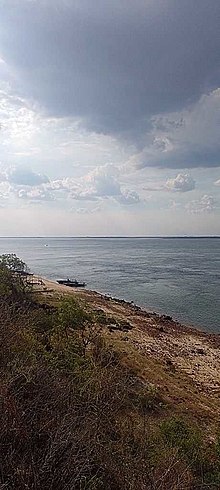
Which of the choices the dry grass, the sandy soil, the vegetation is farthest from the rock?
the dry grass

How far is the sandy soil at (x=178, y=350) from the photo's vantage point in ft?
72.8

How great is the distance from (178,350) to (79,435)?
2419cm

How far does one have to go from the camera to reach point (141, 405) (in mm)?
17297

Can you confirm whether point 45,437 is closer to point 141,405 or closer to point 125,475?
point 125,475

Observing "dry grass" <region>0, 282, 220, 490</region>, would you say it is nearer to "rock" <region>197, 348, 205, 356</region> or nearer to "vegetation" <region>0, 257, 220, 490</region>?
"vegetation" <region>0, 257, 220, 490</region>

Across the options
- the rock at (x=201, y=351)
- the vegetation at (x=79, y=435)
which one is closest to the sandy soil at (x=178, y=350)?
the rock at (x=201, y=351)

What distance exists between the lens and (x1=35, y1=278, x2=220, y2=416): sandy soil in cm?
2219

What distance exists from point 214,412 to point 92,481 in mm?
13173

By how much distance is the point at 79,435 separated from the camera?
8.41 metres

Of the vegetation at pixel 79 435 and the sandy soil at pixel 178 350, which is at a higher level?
the vegetation at pixel 79 435

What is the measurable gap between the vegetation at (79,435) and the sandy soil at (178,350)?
494 centimetres

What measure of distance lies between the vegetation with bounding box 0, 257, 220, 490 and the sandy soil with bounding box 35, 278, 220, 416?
4943mm

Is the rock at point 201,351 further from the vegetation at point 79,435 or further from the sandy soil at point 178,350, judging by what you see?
the vegetation at point 79,435

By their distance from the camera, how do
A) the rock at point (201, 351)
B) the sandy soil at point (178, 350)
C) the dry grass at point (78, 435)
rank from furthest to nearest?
the rock at point (201, 351)
the sandy soil at point (178, 350)
the dry grass at point (78, 435)
